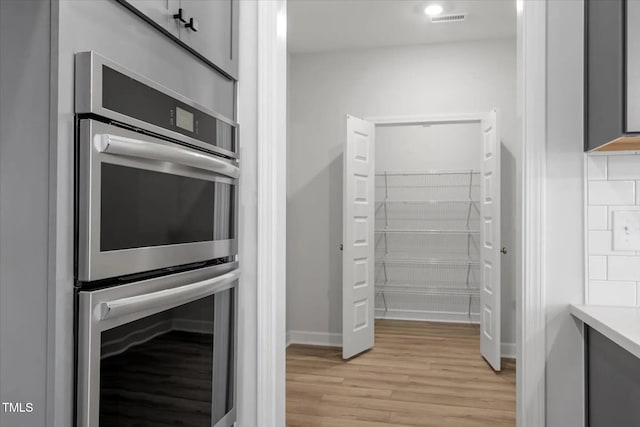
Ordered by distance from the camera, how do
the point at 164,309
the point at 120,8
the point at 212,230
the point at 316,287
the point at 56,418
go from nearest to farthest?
the point at 56,418 < the point at 120,8 < the point at 164,309 < the point at 212,230 < the point at 316,287

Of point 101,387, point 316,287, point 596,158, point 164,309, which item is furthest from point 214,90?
point 316,287

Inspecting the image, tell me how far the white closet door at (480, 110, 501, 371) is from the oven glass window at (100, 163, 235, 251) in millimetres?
2700

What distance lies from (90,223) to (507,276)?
3885 mm

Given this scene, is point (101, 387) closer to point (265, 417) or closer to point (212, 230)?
point (212, 230)

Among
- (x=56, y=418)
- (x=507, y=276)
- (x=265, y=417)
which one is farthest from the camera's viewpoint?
(x=507, y=276)

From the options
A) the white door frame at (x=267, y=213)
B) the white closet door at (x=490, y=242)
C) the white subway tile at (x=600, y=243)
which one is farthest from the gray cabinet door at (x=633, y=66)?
the white closet door at (x=490, y=242)

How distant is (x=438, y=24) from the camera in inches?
156

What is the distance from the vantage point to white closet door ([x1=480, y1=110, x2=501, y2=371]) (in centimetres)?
368

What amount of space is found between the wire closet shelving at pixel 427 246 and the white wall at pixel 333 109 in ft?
2.95

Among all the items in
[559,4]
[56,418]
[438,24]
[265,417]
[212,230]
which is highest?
[438,24]

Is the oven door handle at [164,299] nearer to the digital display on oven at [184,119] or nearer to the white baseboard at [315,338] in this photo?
the digital display on oven at [184,119]

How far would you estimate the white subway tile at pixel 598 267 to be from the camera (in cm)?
155

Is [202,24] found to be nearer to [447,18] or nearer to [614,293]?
[614,293]

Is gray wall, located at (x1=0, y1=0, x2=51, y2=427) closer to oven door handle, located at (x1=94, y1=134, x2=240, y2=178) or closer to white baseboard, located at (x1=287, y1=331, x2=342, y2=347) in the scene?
oven door handle, located at (x1=94, y1=134, x2=240, y2=178)
